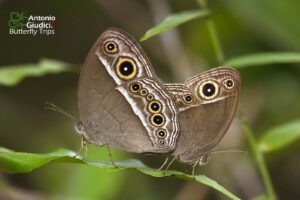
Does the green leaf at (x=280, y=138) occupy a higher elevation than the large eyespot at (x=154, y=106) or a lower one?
lower

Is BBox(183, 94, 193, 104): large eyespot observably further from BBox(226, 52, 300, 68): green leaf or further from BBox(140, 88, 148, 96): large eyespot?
BBox(226, 52, 300, 68): green leaf

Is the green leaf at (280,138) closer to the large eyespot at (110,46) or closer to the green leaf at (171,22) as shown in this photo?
the green leaf at (171,22)

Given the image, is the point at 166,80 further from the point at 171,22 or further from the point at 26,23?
the point at 171,22

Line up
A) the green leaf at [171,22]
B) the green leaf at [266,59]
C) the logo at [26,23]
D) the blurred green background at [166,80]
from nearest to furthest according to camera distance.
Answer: the green leaf at [171,22] < the green leaf at [266,59] < the blurred green background at [166,80] < the logo at [26,23]

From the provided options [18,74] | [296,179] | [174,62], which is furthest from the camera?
[296,179]

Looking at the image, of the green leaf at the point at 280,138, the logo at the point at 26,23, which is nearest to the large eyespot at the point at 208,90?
the green leaf at the point at 280,138

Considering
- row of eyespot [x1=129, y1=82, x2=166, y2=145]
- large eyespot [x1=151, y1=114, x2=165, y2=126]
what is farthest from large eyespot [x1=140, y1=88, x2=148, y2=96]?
large eyespot [x1=151, y1=114, x2=165, y2=126]

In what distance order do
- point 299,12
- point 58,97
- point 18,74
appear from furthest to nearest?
point 58,97 → point 299,12 → point 18,74

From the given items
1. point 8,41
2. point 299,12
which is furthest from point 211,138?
point 8,41

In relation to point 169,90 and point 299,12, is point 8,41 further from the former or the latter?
point 169,90
